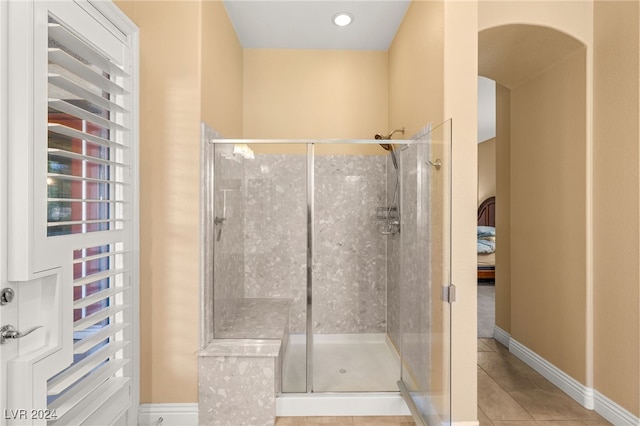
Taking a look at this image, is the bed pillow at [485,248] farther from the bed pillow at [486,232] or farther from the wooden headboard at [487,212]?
the wooden headboard at [487,212]

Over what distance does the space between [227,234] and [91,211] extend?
2.63 ft

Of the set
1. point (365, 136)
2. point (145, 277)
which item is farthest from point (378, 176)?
point (145, 277)

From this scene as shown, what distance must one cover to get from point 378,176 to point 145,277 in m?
1.57

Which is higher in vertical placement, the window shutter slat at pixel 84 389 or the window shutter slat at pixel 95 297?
the window shutter slat at pixel 95 297

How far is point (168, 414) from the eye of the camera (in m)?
1.89

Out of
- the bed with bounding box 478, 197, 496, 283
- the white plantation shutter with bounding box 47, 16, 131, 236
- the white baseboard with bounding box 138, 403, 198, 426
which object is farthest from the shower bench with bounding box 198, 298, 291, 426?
the bed with bounding box 478, 197, 496, 283

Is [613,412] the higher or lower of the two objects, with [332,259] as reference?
lower

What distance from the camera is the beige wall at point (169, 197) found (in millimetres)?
1899

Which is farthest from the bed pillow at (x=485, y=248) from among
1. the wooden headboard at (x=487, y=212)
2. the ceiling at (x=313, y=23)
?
the ceiling at (x=313, y=23)

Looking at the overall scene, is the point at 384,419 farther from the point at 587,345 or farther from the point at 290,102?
the point at 290,102

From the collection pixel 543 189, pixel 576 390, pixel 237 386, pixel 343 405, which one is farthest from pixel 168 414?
A: pixel 543 189

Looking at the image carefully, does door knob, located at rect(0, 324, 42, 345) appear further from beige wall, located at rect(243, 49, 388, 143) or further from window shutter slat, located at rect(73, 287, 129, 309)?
beige wall, located at rect(243, 49, 388, 143)

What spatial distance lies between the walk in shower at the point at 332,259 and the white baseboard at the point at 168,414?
1.25 ft

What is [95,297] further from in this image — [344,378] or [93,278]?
[344,378]
